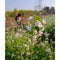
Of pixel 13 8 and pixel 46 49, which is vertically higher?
pixel 13 8

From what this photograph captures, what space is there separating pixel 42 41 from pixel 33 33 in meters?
0.11

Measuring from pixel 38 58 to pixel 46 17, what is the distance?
375 millimetres

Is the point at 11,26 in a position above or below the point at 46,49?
above

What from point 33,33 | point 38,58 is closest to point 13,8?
Answer: point 33,33

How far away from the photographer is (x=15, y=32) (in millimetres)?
1571

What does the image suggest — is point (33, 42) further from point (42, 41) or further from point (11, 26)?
point (11, 26)

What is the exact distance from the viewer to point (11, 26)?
1.58 meters

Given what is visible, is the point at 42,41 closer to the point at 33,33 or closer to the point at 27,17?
the point at 33,33

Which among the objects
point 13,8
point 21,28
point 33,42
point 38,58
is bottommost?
point 38,58

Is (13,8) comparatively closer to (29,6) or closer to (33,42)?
(29,6)

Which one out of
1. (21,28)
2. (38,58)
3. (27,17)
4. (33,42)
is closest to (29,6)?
(27,17)

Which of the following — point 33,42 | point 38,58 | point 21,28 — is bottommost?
point 38,58
